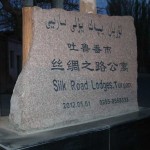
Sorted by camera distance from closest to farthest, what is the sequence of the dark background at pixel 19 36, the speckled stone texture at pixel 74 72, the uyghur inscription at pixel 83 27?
the speckled stone texture at pixel 74 72 → the uyghur inscription at pixel 83 27 → the dark background at pixel 19 36

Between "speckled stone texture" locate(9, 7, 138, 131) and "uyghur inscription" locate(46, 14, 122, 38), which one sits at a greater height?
"uyghur inscription" locate(46, 14, 122, 38)

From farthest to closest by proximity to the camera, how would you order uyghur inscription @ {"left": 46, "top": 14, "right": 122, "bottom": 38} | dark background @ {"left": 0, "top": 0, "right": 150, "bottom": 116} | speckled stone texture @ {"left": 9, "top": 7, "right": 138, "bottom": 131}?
dark background @ {"left": 0, "top": 0, "right": 150, "bottom": 116} < uyghur inscription @ {"left": 46, "top": 14, "right": 122, "bottom": 38} < speckled stone texture @ {"left": 9, "top": 7, "right": 138, "bottom": 131}

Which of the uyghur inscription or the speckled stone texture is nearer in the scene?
the speckled stone texture

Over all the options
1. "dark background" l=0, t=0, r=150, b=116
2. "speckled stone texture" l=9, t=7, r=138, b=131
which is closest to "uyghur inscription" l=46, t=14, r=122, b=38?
"speckled stone texture" l=9, t=7, r=138, b=131

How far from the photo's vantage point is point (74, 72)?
4.28 metres

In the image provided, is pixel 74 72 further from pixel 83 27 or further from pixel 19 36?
pixel 19 36

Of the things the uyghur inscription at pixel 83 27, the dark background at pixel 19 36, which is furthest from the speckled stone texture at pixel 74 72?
the dark background at pixel 19 36

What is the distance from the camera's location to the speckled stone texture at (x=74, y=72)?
388cm

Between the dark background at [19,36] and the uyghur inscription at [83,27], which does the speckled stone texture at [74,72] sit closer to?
the uyghur inscription at [83,27]

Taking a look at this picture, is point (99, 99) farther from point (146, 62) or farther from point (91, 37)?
point (146, 62)

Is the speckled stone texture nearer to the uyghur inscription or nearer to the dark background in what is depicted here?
the uyghur inscription

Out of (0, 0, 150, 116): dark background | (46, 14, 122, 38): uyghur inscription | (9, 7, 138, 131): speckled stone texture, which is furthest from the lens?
(0, 0, 150, 116): dark background

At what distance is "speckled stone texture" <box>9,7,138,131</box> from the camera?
12.7ft

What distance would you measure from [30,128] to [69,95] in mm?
605
